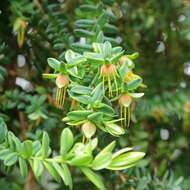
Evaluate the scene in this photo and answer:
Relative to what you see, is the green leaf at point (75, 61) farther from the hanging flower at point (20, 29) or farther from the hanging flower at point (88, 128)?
the hanging flower at point (20, 29)

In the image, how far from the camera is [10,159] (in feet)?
1.41

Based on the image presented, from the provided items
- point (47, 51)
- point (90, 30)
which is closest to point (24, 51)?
point (47, 51)

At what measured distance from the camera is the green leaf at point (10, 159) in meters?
0.42

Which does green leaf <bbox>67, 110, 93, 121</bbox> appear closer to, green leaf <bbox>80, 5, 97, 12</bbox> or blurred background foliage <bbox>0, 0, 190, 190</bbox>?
blurred background foliage <bbox>0, 0, 190, 190</bbox>

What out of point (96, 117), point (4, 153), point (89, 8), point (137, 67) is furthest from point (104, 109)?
point (137, 67)

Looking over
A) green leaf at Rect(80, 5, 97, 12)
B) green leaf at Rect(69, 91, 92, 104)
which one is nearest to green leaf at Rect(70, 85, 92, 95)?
green leaf at Rect(69, 91, 92, 104)

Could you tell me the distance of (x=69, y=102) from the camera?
2.03 ft

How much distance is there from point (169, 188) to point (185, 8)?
52cm

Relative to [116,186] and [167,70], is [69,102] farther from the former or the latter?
[167,70]

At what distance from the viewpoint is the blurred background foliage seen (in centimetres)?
69

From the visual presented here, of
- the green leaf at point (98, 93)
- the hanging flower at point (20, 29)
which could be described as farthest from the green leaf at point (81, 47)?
the hanging flower at point (20, 29)

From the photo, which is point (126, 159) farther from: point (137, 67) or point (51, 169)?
point (137, 67)

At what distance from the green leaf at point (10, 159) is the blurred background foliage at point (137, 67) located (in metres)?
0.15

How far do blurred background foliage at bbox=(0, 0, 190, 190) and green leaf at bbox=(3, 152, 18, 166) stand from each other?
0.15 m
